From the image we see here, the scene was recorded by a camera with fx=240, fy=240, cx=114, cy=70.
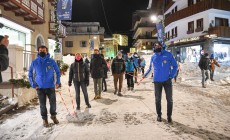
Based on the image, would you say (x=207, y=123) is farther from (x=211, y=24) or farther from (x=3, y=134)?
(x=211, y=24)

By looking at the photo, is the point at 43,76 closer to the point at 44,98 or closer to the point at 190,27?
the point at 44,98

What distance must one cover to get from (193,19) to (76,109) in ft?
95.3

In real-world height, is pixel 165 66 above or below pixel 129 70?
above

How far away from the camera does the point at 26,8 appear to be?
622 inches

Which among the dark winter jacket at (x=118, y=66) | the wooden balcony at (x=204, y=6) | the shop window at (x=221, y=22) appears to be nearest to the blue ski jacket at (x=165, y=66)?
the dark winter jacket at (x=118, y=66)

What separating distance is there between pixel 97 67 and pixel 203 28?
24503 millimetres

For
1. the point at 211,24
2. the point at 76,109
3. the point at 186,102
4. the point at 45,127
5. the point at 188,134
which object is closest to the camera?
the point at 188,134

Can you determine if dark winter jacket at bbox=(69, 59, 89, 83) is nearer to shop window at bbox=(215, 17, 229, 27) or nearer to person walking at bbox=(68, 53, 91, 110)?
person walking at bbox=(68, 53, 91, 110)

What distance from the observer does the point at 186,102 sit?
9352 millimetres

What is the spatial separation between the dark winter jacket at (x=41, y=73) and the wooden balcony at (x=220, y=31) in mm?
25384

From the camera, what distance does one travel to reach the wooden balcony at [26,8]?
14.5 meters

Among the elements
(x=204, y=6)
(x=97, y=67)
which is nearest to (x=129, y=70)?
(x=97, y=67)

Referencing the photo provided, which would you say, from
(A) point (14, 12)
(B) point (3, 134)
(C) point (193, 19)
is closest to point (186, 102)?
(B) point (3, 134)

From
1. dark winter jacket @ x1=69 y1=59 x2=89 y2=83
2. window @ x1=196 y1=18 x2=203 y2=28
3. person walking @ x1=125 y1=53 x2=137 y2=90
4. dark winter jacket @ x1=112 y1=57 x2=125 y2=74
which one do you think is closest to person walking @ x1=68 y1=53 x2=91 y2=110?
dark winter jacket @ x1=69 y1=59 x2=89 y2=83
